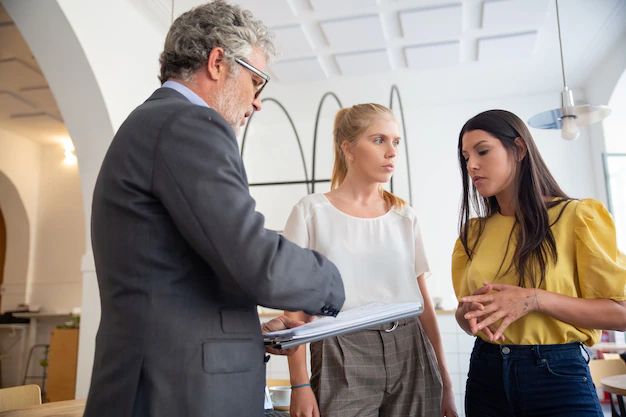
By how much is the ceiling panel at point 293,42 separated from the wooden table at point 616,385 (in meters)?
3.91

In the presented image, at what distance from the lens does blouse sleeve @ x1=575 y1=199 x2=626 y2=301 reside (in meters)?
1.29

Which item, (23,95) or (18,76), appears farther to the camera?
(23,95)

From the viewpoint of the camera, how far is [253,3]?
4.89m

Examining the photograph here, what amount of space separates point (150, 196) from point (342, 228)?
2.57 feet

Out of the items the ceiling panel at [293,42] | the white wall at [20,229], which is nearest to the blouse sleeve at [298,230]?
the ceiling panel at [293,42]

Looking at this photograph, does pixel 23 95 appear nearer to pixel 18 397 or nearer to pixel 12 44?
pixel 12 44

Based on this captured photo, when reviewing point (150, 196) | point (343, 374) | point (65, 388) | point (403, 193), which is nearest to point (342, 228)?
point (343, 374)

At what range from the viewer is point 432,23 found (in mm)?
5305

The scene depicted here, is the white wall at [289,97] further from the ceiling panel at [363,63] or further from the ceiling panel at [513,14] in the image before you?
the ceiling panel at [513,14]

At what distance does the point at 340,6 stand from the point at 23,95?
172 inches

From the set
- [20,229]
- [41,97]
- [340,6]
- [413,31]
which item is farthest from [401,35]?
[20,229]

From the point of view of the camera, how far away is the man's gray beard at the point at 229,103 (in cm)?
124

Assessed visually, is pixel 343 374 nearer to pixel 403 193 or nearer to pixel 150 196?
pixel 150 196

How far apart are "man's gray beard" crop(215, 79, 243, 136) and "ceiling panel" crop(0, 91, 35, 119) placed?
263 inches
